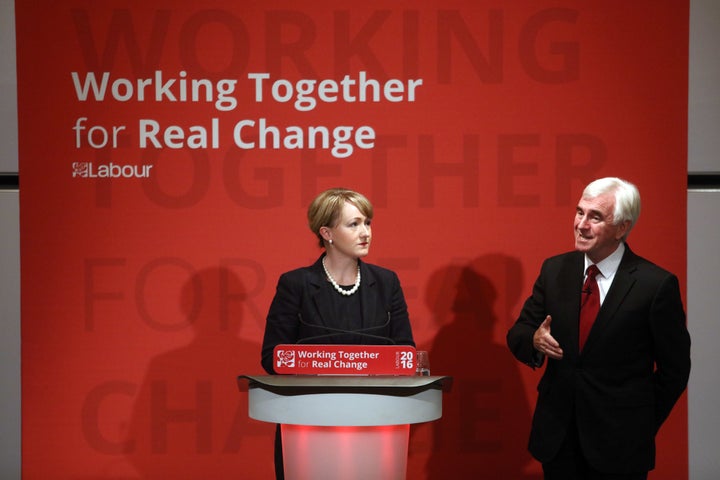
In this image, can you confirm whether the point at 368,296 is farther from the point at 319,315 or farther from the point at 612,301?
the point at 612,301

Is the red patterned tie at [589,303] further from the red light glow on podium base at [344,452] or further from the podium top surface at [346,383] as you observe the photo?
the red light glow on podium base at [344,452]

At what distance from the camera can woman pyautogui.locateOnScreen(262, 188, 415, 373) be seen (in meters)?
3.38

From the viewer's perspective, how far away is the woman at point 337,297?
3377 mm

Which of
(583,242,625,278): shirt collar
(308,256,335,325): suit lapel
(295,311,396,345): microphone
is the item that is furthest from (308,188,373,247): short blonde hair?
(583,242,625,278): shirt collar

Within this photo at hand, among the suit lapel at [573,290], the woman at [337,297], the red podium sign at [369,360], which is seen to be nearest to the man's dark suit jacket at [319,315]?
the woman at [337,297]

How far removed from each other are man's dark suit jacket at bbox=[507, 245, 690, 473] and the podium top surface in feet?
1.86

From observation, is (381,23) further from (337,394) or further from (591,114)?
(337,394)

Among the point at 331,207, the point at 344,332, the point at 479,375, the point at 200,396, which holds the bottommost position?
the point at 200,396

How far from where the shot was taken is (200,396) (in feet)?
14.4

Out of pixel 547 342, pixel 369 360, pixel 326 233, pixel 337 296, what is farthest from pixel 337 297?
pixel 547 342

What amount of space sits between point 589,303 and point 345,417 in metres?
1.10

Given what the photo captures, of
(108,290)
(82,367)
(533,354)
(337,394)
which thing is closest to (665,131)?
(533,354)

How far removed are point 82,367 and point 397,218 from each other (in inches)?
73.2

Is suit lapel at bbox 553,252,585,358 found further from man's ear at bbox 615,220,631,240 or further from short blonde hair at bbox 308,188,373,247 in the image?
short blonde hair at bbox 308,188,373,247
